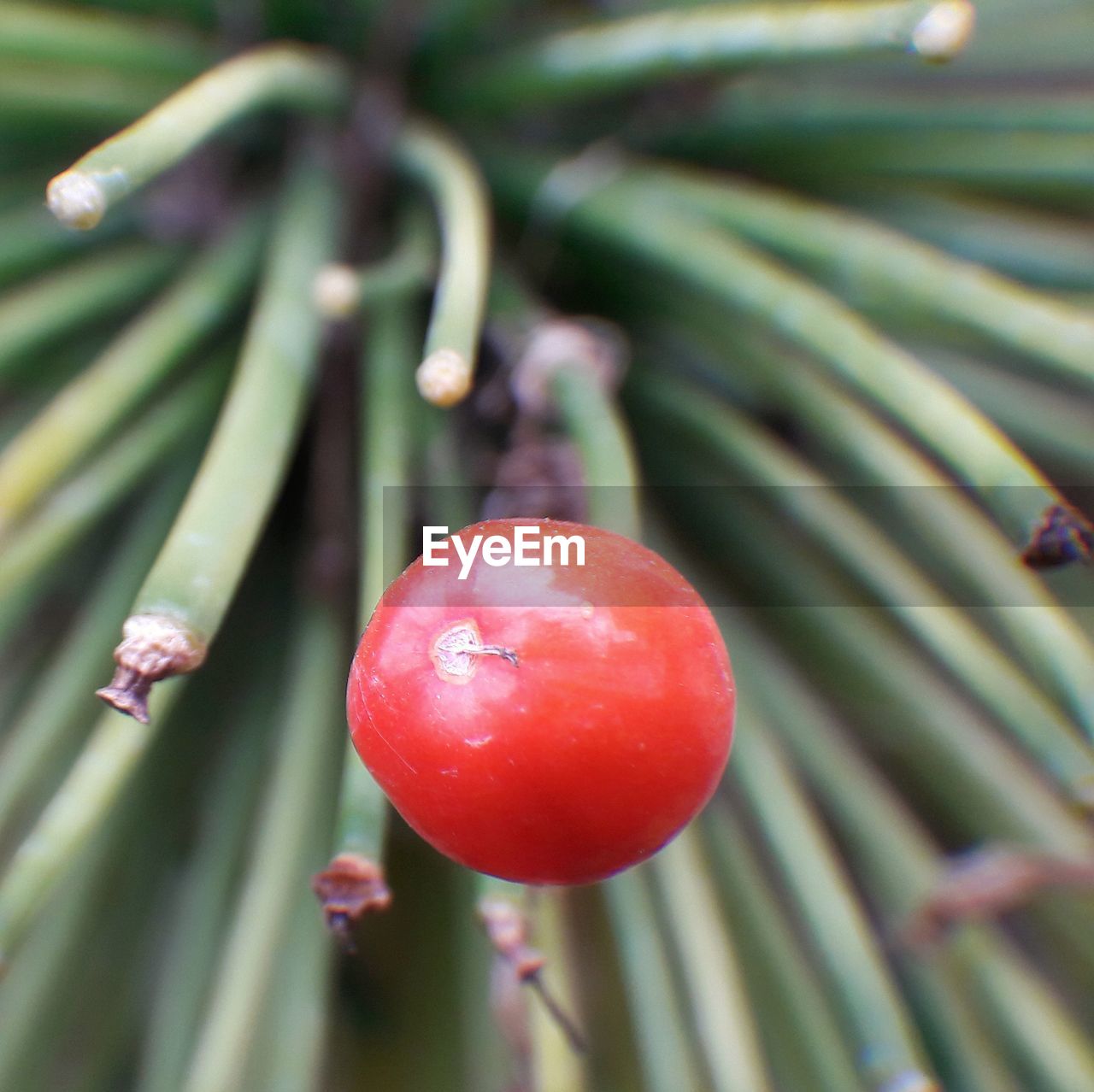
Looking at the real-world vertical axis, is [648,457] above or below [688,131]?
below

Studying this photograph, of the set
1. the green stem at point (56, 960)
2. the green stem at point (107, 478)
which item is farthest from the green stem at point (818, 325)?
the green stem at point (56, 960)

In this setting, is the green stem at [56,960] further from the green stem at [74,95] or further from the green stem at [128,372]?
the green stem at [74,95]

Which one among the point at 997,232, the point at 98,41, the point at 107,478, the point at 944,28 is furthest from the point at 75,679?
the point at 997,232

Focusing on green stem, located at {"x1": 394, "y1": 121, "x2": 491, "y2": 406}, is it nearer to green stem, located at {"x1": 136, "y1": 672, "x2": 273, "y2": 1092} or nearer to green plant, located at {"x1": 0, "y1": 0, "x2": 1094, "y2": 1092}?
green plant, located at {"x1": 0, "y1": 0, "x2": 1094, "y2": 1092}

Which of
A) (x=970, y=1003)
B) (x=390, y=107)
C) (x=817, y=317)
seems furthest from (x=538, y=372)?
(x=970, y=1003)

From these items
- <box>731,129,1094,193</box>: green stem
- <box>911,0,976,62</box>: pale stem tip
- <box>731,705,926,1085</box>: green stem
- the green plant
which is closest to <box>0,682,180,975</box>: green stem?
the green plant

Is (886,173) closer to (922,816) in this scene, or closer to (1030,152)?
(1030,152)

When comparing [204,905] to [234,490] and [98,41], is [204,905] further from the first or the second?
[98,41]
